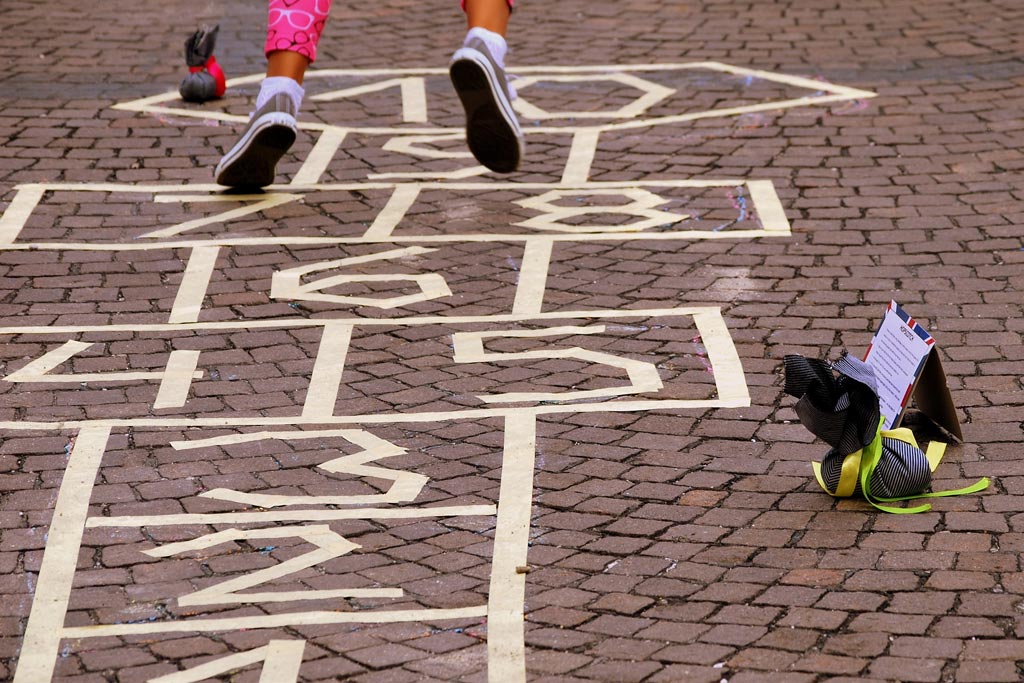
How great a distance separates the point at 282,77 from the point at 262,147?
33 centimetres

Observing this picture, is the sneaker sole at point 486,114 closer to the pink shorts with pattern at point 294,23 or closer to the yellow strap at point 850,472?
the pink shorts with pattern at point 294,23

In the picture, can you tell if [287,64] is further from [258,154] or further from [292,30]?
[258,154]

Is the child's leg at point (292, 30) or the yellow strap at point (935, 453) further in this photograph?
the child's leg at point (292, 30)

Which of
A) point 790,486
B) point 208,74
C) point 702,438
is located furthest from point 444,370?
point 208,74

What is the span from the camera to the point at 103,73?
9.12 m

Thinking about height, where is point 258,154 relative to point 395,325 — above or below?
above

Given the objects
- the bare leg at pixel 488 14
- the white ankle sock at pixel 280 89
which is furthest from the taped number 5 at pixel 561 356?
the white ankle sock at pixel 280 89

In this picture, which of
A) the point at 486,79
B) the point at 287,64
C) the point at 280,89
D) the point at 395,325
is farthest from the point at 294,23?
the point at 395,325

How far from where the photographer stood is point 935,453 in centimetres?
482

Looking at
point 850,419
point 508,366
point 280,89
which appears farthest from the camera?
point 280,89

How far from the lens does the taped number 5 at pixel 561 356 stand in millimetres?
5387

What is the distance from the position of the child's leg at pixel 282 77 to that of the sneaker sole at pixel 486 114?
937 millimetres

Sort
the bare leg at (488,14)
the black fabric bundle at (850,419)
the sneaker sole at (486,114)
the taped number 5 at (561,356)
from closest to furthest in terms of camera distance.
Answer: the black fabric bundle at (850,419)
the taped number 5 at (561,356)
the sneaker sole at (486,114)
the bare leg at (488,14)

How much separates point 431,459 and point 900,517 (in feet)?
4.88
